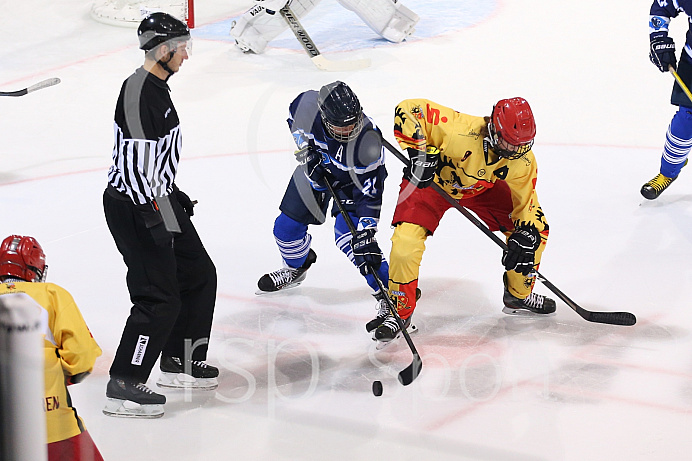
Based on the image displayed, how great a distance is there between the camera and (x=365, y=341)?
10.5ft

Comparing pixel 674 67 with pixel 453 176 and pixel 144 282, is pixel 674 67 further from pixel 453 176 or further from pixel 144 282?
pixel 144 282

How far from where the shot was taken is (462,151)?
10.00 ft

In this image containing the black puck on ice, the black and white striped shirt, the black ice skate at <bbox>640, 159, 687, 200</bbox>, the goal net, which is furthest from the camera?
the goal net

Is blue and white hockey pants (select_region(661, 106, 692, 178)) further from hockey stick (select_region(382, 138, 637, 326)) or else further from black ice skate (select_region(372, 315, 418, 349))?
black ice skate (select_region(372, 315, 418, 349))

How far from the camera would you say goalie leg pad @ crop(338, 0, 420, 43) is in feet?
22.8

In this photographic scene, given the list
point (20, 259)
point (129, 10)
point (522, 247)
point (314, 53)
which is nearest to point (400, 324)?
point (522, 247)

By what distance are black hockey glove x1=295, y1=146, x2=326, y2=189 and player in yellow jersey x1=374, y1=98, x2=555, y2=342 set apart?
339mm

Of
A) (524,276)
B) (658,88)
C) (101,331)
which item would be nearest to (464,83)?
(658,88)

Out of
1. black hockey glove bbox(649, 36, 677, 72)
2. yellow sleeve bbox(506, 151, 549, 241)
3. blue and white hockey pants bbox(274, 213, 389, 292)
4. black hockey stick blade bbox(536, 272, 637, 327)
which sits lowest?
black hockey stick blade bbox(536, 272, 637, 327)

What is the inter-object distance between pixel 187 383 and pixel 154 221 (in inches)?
26.3

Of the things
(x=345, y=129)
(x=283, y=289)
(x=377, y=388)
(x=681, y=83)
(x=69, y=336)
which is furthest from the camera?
(x=681, y=83)

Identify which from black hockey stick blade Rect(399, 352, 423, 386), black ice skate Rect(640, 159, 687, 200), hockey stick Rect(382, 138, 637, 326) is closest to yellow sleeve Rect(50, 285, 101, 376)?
black hockey stick blade Rect(399, 352, 423, 386)

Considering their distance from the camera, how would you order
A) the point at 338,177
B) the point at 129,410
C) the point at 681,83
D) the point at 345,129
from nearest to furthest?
1. the point at 129,410
2. the point at 345,129
3. the point at 338,177
4. the point at 681,83

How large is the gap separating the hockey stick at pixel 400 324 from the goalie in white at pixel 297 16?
143 inches
